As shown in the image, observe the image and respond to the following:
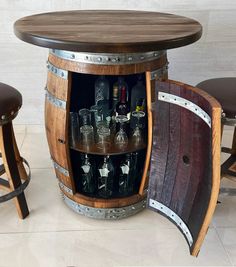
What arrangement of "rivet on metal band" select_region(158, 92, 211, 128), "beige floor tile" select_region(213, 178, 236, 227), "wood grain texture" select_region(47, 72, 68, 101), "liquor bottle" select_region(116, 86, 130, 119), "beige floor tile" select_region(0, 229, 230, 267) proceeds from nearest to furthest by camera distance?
"rivet on metal band" select_region(158, 92, 211, 128) → "wood grain texture" select_region(47, 72, 68, 101) → "beige floor tile" select_region(0, 229, 230, 267) → "liquor bottle" select_region(116, 86, 130, 119) → "beige floor tile" select_region(213, 178, 236, 227)

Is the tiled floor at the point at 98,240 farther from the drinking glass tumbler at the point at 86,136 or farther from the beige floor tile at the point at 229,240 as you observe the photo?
the drinking glass tumbler at the point at 86,136

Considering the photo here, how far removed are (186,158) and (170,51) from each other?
3.93 ft

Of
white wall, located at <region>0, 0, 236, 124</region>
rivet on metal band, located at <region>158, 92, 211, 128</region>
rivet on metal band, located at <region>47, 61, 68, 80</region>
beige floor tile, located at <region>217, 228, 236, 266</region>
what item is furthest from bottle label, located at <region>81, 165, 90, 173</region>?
white wall, located at <region>0, 0, 236, 124</region>

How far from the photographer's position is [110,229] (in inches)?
62.9

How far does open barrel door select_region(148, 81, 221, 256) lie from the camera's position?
3.34ft

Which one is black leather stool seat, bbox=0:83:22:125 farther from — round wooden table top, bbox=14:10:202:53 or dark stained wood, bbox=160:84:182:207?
dark stained wood, bbox=160:84:182:207

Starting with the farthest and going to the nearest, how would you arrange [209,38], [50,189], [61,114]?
1. [209,38]
2. [50,189]
3. [61,114]

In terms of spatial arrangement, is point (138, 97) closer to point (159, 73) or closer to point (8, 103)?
point (159, 73)

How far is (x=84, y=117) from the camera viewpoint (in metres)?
1.50

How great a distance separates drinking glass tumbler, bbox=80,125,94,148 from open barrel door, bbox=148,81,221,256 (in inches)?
13.1

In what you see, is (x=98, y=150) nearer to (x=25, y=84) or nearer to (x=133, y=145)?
(x=133, y=145)

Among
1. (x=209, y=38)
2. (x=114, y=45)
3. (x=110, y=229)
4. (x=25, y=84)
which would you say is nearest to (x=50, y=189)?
(x=110, y=229)

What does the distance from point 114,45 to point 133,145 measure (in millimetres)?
513

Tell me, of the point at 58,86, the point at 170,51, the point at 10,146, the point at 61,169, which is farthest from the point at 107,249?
the point at 170,51
